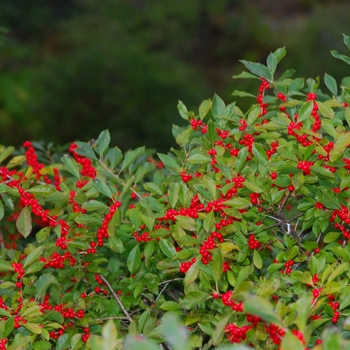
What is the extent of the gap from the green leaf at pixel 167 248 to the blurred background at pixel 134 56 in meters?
3.72

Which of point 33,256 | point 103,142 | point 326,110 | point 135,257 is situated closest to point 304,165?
point 326,110

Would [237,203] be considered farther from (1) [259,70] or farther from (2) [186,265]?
(1) [259,70]

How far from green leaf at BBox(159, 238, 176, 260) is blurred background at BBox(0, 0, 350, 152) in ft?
12.2

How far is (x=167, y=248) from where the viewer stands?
1593mm

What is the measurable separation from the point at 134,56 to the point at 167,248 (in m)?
5.44

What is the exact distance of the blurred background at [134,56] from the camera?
642cm

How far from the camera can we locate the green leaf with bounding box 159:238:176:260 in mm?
1584

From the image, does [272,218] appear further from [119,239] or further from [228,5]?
[228,5]

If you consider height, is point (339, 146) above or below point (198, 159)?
above

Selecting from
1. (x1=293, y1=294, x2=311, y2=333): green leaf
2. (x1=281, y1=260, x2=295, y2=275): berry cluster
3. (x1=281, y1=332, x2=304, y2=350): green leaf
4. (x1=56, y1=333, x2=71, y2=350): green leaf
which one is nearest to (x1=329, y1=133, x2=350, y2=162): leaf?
(x1=281, y1=260, x2=295, y2=275): berry cluster

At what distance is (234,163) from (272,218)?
20 centimetres

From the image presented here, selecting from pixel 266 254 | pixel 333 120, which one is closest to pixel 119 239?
pixel 266 254

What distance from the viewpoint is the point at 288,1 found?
1174cm

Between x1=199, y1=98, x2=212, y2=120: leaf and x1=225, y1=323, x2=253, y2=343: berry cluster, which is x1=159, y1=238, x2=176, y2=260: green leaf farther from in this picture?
x1=199, y1=98, x2=212, y2=120: leaf
